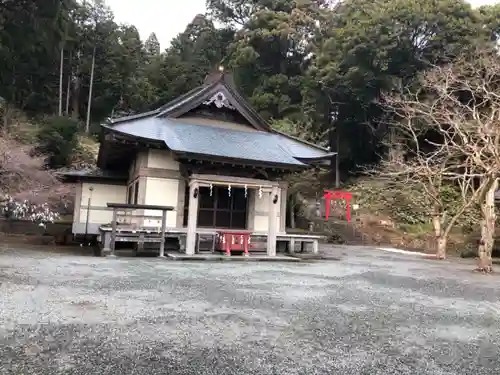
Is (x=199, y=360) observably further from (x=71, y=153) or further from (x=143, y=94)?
(x=143, y=94)

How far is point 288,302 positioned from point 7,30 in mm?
18689

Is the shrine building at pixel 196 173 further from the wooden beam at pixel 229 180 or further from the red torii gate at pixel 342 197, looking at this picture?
the red torii gate at pixel 342 197

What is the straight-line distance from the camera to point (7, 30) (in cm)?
1856

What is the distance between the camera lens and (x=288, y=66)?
1362 inches

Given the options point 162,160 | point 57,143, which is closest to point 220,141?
point 162,160

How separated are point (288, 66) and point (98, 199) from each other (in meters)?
22.3

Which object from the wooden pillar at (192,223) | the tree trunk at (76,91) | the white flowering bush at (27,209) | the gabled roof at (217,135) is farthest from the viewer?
the tree trunk at (76,91)

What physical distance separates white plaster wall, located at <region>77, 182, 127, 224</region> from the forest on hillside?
4235 millimetres

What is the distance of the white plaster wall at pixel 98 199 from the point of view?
1643 centimetres

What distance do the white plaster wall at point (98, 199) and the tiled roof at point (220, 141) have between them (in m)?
4.30

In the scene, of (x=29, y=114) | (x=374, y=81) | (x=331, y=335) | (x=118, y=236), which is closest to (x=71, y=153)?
(x=29, y=114)

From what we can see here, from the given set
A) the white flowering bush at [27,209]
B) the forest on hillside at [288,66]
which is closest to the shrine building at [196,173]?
the white flowering bush at [27,209]

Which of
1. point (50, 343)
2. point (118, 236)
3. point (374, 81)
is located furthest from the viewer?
point (374, 81)

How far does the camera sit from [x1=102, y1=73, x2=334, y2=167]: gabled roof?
12.2 m
